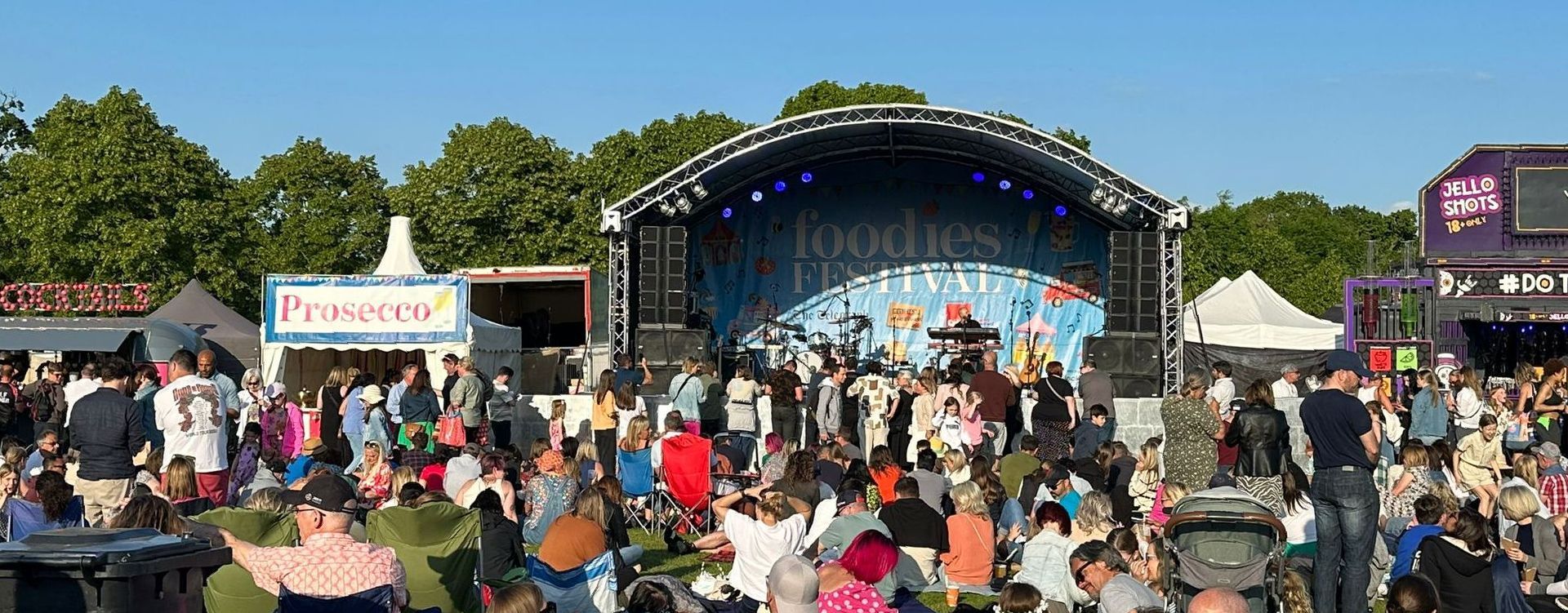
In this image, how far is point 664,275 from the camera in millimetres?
20188

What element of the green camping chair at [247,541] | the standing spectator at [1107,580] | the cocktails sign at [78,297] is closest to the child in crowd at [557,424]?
the green camping chair at [247,541]

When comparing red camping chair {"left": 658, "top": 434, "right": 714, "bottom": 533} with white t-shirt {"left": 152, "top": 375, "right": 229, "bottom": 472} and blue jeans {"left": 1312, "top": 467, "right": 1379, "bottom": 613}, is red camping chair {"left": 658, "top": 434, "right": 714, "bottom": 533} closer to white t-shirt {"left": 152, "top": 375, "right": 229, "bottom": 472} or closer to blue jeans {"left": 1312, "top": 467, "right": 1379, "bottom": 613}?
white t-shirt {"left": 152, "top": 375, "right": 229, "bottom": 472}

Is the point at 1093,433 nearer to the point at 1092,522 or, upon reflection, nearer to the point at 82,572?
the point at 1092,522

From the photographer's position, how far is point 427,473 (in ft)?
39.1

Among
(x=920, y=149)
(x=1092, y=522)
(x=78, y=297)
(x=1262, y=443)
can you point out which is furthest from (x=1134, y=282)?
(x=78, y=297)

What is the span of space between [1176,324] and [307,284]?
30.1 feet

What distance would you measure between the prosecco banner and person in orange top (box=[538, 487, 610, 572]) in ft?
30.8

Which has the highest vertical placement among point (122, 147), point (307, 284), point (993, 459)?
point (122, 147)

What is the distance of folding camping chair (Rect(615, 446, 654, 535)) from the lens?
1286cm

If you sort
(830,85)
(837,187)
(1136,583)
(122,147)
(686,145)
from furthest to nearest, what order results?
(830,85)
(686,145)
(122,147)
(837,187)
(1136,583)

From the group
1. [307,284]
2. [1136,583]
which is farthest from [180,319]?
[1136,583]

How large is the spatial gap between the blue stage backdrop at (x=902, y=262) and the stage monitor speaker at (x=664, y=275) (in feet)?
8.57

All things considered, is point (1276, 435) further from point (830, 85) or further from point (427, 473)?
point (830, 85)

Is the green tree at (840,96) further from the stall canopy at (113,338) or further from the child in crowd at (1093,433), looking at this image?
the child in crowd at (1093,433)
